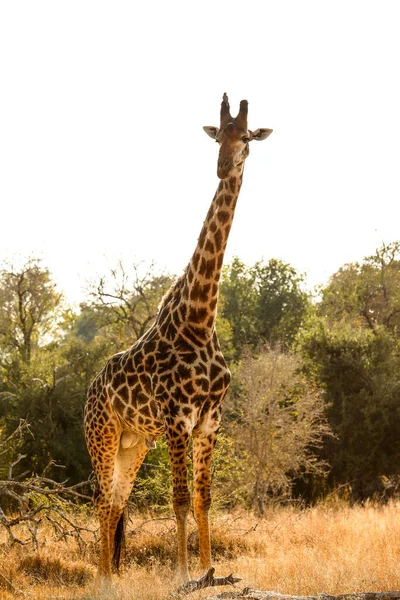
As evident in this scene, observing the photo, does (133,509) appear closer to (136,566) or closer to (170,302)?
(136,566)

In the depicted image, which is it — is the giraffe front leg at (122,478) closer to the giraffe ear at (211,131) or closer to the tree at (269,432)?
the giraffe ear at (211,131)

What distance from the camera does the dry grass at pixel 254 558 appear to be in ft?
26.0

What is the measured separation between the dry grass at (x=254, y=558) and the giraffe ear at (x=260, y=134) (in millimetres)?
4364

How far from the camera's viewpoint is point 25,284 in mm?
26312

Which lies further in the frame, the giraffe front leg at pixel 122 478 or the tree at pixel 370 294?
the tree at pixel 370 294

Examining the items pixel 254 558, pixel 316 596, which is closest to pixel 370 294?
pixel 254 558

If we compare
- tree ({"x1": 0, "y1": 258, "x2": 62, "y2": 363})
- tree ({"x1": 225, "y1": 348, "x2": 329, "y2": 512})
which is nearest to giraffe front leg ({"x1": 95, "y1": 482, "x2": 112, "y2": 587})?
tree ({"x1": 225, "y1": 348, "x2": 329, "y2": 512})

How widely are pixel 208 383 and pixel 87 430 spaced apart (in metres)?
2.30

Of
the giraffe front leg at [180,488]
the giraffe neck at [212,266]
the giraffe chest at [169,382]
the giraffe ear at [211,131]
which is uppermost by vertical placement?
the giraffe ear at [211,131]

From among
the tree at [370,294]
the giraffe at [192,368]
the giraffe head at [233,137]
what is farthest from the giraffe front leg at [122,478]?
the tree at [370,294]

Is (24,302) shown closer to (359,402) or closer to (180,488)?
(359,402)

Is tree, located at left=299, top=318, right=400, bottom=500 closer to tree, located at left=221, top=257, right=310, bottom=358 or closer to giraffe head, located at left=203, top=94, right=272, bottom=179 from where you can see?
tree, located at left=221, top=257, right=310, bottom=358

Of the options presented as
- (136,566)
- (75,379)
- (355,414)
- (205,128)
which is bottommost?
(136,566)

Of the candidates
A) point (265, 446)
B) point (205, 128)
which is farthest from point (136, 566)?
point (265, 446)
